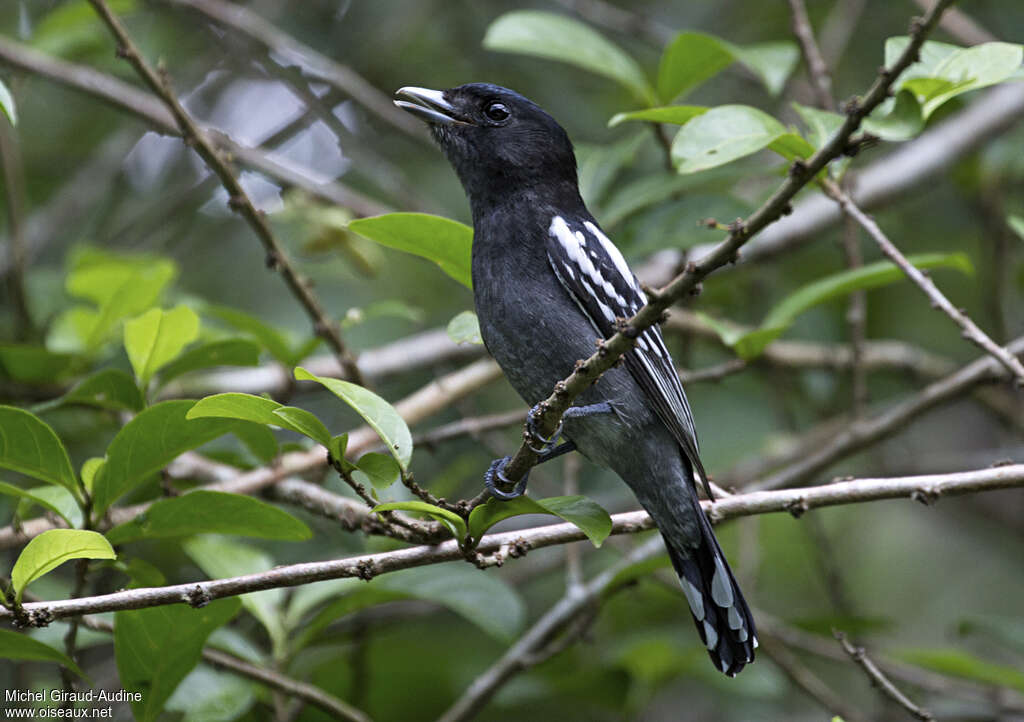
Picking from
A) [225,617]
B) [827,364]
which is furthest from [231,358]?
[827,364]

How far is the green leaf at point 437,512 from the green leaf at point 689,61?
2.15 metres

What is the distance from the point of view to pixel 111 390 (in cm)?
348

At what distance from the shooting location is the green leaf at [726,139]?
2.92 m

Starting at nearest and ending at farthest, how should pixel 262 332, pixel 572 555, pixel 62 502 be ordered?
1. pixel 62 502
2. pixel 262 332
3. pixel 572 555

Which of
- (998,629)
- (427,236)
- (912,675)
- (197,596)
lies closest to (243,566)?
(197,596)

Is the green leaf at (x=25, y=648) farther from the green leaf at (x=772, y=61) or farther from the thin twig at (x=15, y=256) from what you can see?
the green leaf at (x=772, y=61)

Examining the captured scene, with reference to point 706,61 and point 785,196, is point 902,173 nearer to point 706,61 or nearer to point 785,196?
point 706,61

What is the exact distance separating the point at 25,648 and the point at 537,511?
1495 millimetres

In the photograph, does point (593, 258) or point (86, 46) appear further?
point (86, 46)

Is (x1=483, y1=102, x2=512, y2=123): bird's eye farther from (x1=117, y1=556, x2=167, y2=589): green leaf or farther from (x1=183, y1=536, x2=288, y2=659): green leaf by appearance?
(x1=117, y1=556, x2=167, y2=589): green leaf

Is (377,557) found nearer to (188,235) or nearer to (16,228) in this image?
(16,228)

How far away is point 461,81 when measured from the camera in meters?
7.02

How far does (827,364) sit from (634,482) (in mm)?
2545

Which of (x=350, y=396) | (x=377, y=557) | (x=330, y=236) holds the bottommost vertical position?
(x=377, y=557)
